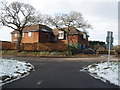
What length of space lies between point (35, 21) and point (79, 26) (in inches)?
425

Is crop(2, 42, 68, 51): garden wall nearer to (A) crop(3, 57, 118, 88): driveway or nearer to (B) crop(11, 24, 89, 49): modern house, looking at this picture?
(B) crop(11, 24, 89, 49): modern house

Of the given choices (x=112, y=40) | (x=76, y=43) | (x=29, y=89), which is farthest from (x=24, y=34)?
(x=29, y=89)

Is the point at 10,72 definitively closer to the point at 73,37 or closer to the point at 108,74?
the point at 108,74

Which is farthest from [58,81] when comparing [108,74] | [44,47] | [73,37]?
[73,37]

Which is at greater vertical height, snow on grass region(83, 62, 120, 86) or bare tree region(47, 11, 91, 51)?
bare tree region(47, 11, 91, 51)

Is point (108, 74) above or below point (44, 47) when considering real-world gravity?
below

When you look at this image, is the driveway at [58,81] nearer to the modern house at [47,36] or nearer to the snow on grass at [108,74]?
the snow on grass at [108,74]

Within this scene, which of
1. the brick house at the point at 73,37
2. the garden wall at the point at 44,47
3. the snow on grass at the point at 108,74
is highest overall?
the brick house at the point at 73,37

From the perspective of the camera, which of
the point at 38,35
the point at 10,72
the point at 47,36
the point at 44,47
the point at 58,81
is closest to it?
the point at 58,81

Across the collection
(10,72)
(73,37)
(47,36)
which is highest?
(47,36)

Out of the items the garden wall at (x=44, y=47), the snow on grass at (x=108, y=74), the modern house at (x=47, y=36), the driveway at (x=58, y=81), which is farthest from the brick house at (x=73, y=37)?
the driveway at (x=58, y=81)

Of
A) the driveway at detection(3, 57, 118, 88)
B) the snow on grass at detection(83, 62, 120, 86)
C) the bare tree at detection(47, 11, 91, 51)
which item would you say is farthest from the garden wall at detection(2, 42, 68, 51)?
the driveway at detection(3, 57, 118, 88)

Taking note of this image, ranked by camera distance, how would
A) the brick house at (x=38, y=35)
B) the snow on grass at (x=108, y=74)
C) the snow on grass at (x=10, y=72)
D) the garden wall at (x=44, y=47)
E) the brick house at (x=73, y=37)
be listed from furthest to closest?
1. the brick house at (x=73, y=37)
2. the brick house at (x=38, y=35)
3. the garden wall at (x=44, y=47)
4. the snow on grass at (x=108, y=74)
5. the snow on grass at (x=10, y=72)

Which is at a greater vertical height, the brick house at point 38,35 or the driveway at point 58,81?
the brick house at point 38,35
